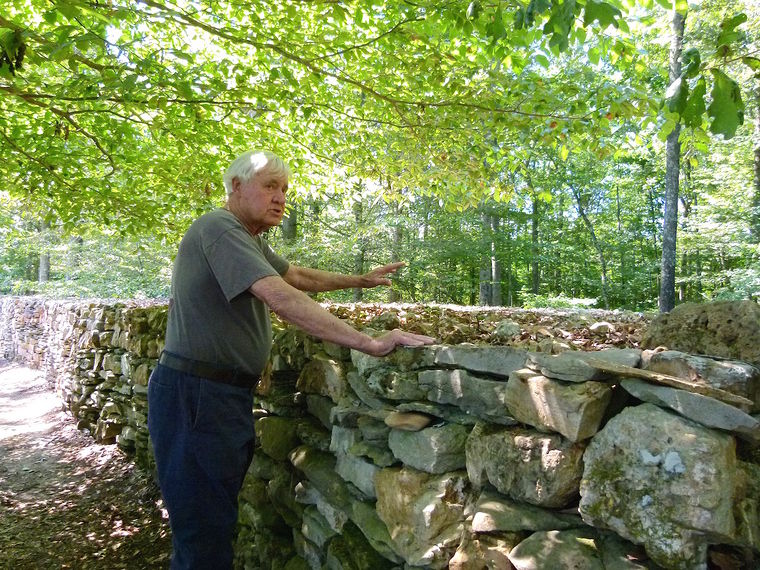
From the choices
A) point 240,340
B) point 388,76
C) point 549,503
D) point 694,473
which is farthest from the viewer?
point 388,76

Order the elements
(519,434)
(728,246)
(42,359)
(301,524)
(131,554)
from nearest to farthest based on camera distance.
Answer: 1. (519,434)
2. (301,524)
3. (131,554)
4. (42,359)
5. (728,246)

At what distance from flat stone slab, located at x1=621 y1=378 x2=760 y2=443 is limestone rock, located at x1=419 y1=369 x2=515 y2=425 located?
533mm

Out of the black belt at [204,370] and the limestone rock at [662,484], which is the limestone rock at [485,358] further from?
the black belt at [204,370]

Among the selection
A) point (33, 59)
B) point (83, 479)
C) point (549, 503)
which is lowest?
point (83, 479)

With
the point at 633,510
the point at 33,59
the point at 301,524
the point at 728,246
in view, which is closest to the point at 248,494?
the point at 301,524

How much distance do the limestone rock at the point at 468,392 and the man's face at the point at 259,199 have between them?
1.11m

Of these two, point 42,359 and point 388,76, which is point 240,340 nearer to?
point 388,76

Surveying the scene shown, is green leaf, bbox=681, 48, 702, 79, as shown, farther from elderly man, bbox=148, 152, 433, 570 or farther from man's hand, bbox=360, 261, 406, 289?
man's hand, bbox=360, 261, 406, 289

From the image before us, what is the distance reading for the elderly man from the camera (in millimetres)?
2246

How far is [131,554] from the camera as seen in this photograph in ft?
12.9

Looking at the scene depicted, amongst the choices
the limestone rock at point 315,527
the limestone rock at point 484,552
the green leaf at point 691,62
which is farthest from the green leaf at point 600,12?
the limestone rock at point 315,527

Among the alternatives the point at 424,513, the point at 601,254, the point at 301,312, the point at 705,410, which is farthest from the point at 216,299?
the point at 601,254

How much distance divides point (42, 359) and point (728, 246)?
1756 cm

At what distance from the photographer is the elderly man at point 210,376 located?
2246 millimetres
